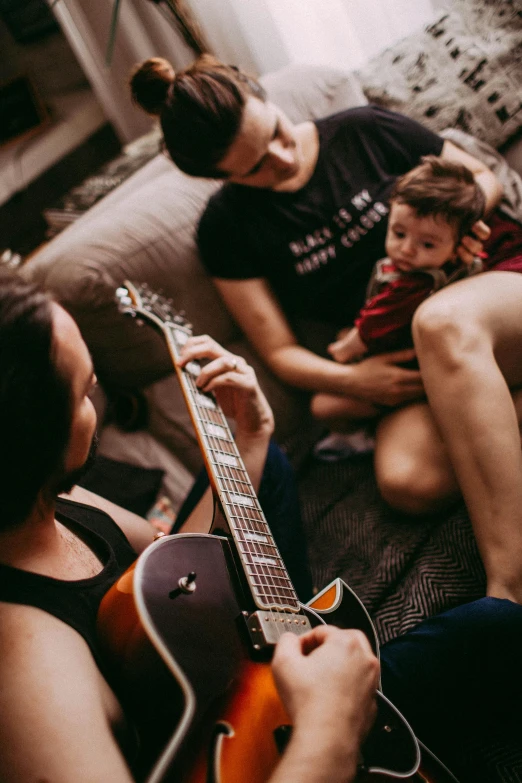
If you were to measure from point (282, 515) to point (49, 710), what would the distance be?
65 cm

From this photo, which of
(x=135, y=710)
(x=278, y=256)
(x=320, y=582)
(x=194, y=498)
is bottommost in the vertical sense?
(x=320, y=582)

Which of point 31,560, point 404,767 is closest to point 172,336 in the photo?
point 31,560

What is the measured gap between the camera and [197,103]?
3.71 feet

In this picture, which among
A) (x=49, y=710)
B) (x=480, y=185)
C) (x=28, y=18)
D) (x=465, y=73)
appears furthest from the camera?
(x=28, y=18)

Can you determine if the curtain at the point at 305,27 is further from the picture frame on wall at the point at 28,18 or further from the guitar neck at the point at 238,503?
the guitar neck at the point at 238,503

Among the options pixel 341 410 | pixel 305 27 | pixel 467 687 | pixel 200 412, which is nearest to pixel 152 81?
pixel 200 412

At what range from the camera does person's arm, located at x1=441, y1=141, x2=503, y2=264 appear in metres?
1.23

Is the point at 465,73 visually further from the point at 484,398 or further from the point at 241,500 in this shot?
the point at 241,500

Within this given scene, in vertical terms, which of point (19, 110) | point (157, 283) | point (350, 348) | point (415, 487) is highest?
point (19, 110)

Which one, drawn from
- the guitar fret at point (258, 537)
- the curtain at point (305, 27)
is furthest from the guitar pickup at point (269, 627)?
the curtain at point (305, 27)

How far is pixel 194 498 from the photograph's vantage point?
45.0 inches

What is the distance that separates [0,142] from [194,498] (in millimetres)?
1910

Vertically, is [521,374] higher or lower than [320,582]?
higher

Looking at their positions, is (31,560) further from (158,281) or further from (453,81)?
(453,81)
